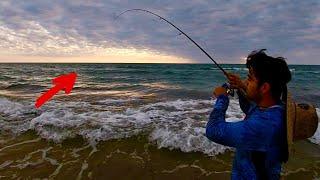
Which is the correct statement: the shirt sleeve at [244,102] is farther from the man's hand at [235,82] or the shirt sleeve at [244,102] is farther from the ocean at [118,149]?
the ocean at [118,149]

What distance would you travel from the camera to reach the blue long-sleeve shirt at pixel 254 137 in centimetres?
208

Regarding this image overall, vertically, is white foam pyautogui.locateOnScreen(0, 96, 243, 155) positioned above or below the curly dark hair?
below

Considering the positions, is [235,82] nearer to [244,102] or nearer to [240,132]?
[244,102]

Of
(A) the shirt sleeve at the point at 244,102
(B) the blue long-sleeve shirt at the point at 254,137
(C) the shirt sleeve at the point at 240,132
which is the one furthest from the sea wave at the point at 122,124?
(C) the shirt sleeve at the point at 240,132

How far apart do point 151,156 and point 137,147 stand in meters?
0.58

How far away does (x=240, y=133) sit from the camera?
2.09 m

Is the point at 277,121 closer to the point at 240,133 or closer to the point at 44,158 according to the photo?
the point at 240,133

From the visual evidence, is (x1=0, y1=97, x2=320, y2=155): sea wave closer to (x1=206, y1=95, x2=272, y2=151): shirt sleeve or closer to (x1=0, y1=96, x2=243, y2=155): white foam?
(x1=0, y1=96, x2=243, y2=155): white foam

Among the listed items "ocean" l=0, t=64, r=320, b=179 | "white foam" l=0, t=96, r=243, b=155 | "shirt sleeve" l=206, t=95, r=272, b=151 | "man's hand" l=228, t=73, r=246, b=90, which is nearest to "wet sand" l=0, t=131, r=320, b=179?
"ocean" l=0, t=64, r=320, b=179

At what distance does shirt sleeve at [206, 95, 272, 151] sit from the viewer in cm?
207

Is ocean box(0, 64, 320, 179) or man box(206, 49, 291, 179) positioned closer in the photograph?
man box(206, 49, 291, 179)

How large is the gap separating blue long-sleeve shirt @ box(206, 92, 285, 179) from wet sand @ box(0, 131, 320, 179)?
13.0 feet

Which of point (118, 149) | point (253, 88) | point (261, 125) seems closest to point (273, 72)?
point (253, 88)

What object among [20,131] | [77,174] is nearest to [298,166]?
[77,174]
